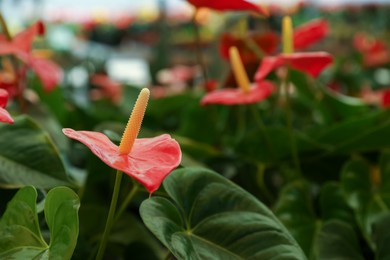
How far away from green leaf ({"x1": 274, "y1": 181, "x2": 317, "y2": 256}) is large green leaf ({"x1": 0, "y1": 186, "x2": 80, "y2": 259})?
0.29 m

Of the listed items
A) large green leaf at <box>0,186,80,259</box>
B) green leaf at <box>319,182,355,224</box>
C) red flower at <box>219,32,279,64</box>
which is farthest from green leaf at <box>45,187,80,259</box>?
red flower at <box>219,32,279,64</box>

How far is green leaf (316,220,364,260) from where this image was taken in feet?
1.72

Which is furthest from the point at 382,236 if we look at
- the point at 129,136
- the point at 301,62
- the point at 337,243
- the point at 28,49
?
the point at 28,49

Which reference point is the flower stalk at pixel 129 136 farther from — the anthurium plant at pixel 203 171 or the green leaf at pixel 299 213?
the green leaf at pixel 299 213

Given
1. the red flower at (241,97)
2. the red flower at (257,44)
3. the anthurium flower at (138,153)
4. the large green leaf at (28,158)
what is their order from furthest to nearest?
the red flower at (257,44) → the red flower at (241,97) → the large green leaf at (28,158) → the anthurium flower at (138,153)

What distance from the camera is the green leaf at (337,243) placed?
524 mm

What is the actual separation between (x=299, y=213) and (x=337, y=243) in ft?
0.29

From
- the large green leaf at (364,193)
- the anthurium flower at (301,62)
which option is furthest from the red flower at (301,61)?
the large green leaf at (364,193)

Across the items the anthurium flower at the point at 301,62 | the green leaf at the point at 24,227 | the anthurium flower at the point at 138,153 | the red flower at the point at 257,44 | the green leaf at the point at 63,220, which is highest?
the anthurium flower at the point at 138,153

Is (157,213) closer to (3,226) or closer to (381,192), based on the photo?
(3,226)

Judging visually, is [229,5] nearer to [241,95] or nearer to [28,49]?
[241,95]

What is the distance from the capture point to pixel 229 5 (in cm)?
61

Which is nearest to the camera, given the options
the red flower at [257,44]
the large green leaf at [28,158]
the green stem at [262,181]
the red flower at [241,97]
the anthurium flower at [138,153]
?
the anthurium flower at [138,153]

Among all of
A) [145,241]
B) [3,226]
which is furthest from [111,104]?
[3,226]
